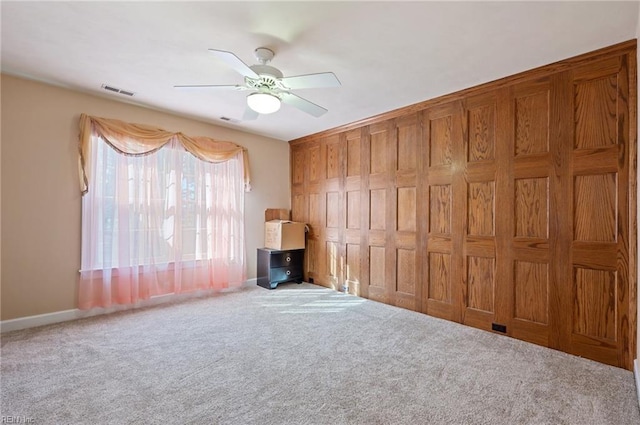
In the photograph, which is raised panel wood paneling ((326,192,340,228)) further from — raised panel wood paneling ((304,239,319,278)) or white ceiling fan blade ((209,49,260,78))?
white ceiling fan blade ((209,49,260,78))

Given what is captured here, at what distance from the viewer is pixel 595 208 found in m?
2.42

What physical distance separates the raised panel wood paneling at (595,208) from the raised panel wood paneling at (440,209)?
3.60 ft

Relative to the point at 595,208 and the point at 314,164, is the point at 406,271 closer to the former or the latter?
the point at 595,208

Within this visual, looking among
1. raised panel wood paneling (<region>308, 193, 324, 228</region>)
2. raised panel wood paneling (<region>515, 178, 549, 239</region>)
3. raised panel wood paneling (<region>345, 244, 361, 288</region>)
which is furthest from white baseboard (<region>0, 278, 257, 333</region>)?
raised panel wood paneling (<region>515, 178, 549, 239</region>)

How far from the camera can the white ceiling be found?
1923mm

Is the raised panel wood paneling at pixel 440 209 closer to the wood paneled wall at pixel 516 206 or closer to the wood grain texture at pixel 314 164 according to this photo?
the wood paneled wall at pixel 516 206

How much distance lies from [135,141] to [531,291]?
460 cm

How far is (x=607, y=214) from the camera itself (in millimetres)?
2361

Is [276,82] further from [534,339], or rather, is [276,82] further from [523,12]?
[534,339]

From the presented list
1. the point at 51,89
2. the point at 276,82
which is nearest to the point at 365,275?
the point at 276,82

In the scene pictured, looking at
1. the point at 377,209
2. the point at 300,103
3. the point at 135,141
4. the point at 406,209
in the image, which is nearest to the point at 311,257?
the point at 377,209

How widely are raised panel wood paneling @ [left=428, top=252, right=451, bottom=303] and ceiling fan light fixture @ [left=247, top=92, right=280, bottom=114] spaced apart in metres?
2.41

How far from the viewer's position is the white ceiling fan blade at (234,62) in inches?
74.6

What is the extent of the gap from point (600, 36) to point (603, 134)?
29.1 inches
